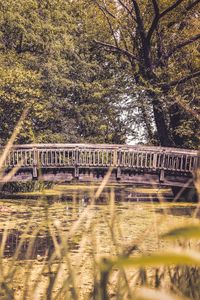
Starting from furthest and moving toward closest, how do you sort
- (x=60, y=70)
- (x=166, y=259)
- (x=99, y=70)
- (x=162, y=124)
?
(x=99, y=70)
(x=60, y=70)
(x=162, y=124)
(x=166, y=259)

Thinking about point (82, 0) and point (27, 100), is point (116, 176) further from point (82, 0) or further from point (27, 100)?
point (82, 0)

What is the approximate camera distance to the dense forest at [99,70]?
762 inches

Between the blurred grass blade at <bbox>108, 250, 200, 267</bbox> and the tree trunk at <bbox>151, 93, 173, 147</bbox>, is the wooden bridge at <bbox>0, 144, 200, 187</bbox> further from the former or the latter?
the blurred grass blade at <bbox>108, 250, 200, 267</bbox>

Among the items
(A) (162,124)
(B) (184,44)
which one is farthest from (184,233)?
(B) (184,44)

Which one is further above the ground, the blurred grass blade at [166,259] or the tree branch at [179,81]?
the tree branch at [179,81]

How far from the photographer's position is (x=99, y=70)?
2466 cm

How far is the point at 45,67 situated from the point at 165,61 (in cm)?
568

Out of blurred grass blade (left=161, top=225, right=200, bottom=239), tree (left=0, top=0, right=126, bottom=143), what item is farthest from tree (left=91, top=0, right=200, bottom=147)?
blurred grass blade (left=161, top=225, right=200, bottom=239)

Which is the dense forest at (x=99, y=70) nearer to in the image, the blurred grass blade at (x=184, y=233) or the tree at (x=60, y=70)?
the tree at (x=60, y=70)

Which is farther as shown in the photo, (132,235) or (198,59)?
A: (198,59)

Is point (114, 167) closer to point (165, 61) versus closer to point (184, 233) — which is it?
point (165, 61)

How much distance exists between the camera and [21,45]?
24.7 m

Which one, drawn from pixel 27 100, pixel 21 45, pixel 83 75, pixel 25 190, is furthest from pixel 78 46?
pixel 25 190

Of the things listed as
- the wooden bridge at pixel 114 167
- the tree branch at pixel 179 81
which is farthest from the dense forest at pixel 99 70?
the wooden bridge at pixel 114 167
